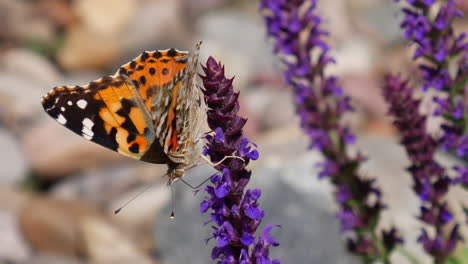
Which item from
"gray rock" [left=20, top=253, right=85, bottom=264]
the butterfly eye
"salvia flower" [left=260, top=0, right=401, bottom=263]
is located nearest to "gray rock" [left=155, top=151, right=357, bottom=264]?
"gray rock" [left=20, top=253, right=85, bottom=264]

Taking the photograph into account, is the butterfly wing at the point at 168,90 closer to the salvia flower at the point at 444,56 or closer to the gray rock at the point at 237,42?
the salvia flower at the point at 444,56

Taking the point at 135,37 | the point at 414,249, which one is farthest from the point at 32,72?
the point at 414,249

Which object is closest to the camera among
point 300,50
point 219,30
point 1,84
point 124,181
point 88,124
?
point 88,124

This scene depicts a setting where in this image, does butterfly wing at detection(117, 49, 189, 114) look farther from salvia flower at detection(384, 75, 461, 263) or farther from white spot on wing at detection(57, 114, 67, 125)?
salvia flower at detection(384, 75, 461, 263)

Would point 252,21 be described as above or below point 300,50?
above

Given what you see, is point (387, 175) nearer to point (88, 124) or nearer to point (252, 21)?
point (88, 124)

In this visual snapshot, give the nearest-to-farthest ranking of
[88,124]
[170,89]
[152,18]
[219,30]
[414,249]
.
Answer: [170,89]
[88,124]
[414,249]
[152,18]
[219,30]

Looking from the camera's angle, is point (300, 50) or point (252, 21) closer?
point (300, 50)

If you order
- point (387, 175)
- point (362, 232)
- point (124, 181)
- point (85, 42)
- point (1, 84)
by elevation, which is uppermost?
point (85, 42)
